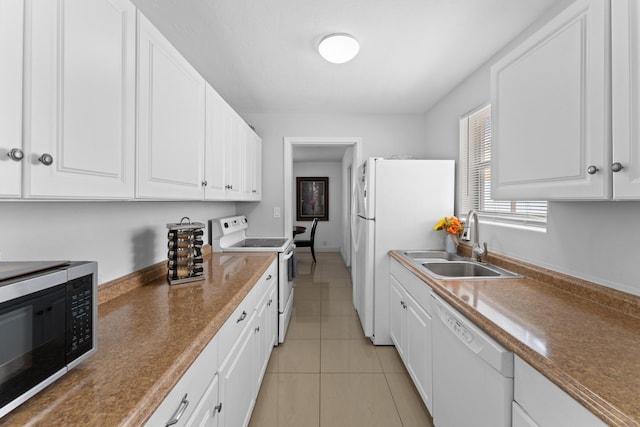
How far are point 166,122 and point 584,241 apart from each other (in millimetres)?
2125

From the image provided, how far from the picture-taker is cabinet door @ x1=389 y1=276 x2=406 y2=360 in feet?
7.54

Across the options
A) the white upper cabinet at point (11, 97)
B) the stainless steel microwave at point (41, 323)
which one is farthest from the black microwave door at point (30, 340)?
the white upper cabinet at point (11, 97)

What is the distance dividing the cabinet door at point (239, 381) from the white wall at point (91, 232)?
0.71 m

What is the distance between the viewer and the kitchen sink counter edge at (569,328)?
0.72 meters

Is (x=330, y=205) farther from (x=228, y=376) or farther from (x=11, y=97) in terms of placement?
(x=11, y=97)

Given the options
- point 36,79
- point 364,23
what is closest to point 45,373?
point 36,79

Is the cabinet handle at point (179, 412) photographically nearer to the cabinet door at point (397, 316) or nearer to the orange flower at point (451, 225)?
the cabinet door at point (397, 316)

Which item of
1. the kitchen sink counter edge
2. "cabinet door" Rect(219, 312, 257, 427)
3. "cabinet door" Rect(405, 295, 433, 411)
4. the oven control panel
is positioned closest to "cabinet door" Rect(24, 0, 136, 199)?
"cabinet door" Rect(219, 312, 257, 427)

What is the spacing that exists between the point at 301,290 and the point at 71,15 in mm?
3946

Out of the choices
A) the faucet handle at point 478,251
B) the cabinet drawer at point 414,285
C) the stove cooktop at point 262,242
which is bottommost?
the cabinet drawer at point 414,285

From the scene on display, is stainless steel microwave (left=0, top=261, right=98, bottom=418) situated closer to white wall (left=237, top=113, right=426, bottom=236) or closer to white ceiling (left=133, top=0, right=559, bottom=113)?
white ceiling (left=133, top=0, right=559, bottom=113)

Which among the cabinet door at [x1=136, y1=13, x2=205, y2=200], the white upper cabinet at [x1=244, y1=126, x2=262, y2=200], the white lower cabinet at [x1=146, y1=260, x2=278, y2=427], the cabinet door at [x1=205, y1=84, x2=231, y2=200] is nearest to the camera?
the white lower cabinet at [x1=146, y1=260, x2=278, y2=427]

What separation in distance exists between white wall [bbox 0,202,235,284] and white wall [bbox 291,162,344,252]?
5623mm

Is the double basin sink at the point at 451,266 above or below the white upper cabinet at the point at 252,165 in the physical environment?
below
